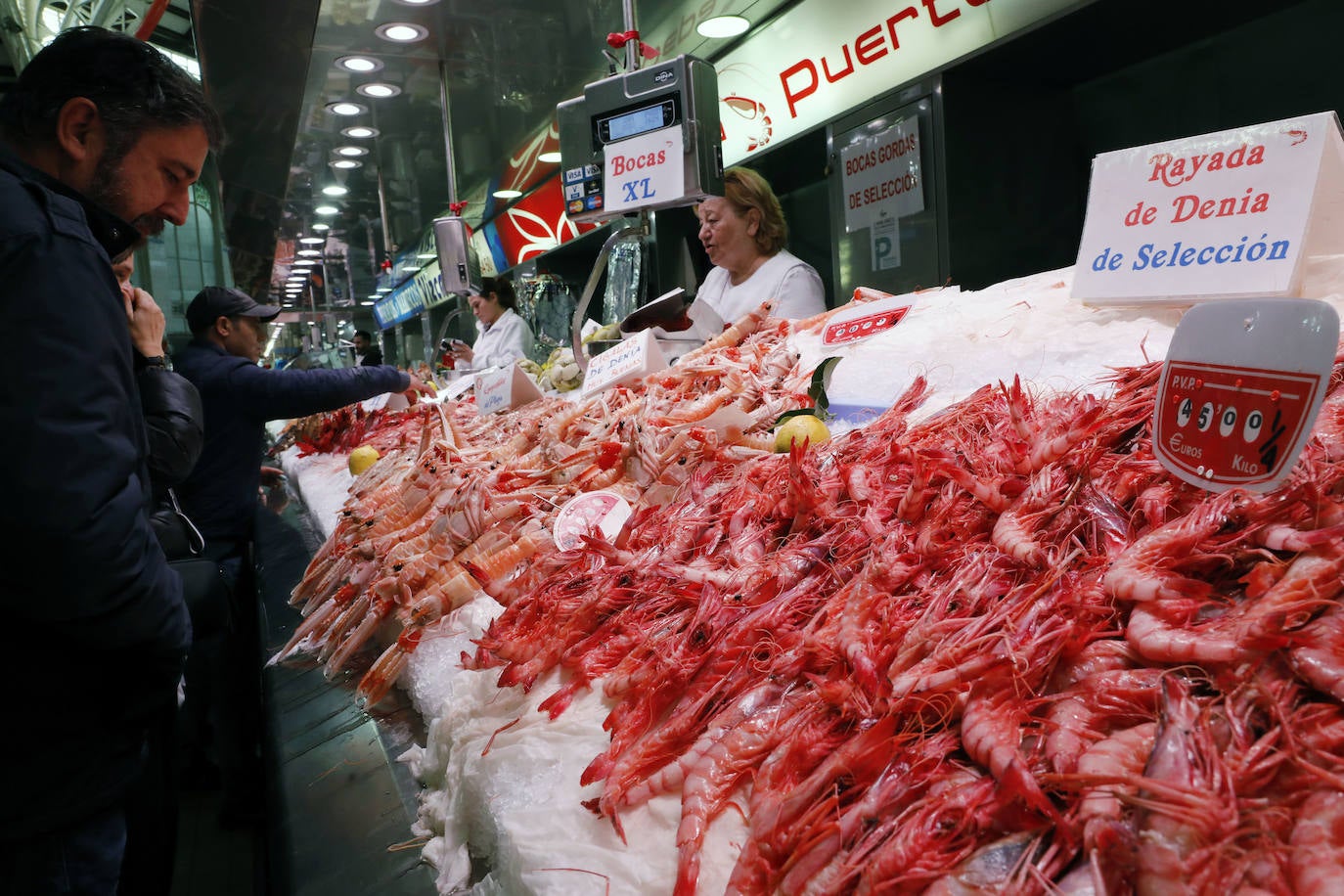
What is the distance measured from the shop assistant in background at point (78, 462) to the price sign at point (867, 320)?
1.92 meters

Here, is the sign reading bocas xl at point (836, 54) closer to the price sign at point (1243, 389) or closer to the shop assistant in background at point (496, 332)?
the shop assistant in background at point (496, 332)

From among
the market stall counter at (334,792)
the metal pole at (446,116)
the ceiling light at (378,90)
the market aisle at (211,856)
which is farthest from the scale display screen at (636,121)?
the ceiling light at (378,90)

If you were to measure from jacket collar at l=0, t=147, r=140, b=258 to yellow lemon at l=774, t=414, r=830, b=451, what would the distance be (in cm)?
153

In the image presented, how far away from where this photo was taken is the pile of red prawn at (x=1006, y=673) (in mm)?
633

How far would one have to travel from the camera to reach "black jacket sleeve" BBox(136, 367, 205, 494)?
2.27 meters

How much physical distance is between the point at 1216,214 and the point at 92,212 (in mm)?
2279

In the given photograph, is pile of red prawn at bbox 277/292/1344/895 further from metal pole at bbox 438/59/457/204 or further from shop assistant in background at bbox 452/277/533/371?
shop assistant in background at bbox 452/277/533/371

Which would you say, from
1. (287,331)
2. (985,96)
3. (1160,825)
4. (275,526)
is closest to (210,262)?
(275,526)

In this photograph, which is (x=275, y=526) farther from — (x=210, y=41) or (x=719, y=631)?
(x=719, y=631)

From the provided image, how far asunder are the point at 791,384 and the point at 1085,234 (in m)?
0.93

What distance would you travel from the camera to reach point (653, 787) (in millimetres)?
1008

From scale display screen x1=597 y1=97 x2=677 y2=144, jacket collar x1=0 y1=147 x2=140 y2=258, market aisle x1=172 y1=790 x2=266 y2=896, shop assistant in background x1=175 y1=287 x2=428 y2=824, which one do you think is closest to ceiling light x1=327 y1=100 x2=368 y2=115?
shop assistant in background x1=175 y1=287 x2=428 y2=824

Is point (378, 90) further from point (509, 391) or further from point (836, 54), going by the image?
point (509, 391)

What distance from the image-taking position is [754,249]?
4.42 meters
